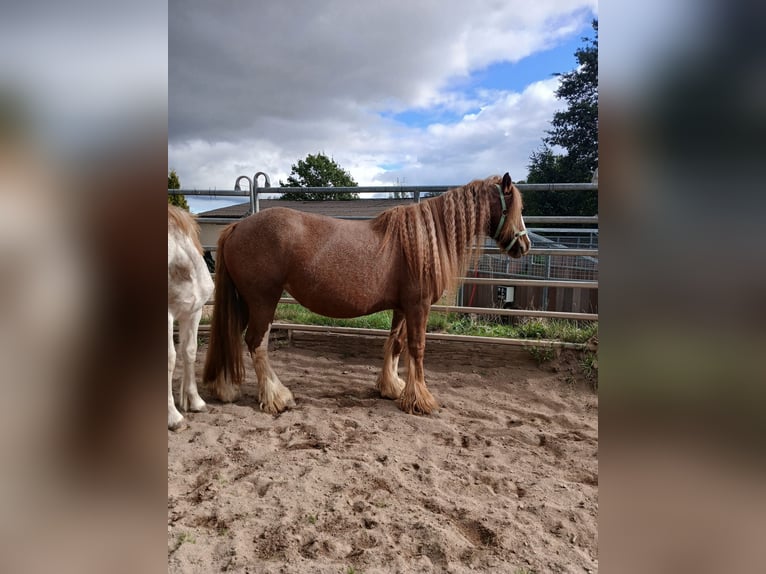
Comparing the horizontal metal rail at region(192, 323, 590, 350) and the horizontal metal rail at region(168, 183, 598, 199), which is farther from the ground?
the horizontal metal rail at region(168, 183, 598, 199)

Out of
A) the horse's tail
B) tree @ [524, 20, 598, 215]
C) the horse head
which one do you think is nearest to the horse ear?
the horse head

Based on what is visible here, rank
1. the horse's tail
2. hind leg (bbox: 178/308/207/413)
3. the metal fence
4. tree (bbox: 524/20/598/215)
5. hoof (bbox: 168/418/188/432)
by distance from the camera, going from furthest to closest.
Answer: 1. tree (bbox: 524/20/598/215)
2. the metal fence
3. the horse's tail
4. hind leg (bbox: 178/308/207/413)
5. hoof (bbox: 168/418/188/432)

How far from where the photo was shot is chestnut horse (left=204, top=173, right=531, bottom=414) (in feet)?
9.56

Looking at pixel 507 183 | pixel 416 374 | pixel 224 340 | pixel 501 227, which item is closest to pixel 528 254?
pixel 501 227

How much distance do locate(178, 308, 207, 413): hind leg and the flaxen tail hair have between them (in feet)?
4.71

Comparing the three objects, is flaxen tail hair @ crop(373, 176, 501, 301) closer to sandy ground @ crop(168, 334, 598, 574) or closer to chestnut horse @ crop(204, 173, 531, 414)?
chestnut horse @ crop(204, 173, 531, 414)

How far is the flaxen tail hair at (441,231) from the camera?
3.00 metres

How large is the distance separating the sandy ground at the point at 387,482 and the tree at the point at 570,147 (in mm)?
9047

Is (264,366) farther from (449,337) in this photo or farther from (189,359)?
(449,337)
